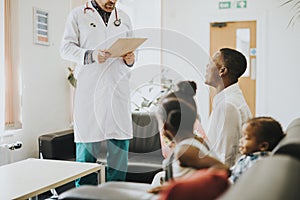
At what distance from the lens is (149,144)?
399 centimetres

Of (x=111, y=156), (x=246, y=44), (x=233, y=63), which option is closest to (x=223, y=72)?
(x=233, y=63)

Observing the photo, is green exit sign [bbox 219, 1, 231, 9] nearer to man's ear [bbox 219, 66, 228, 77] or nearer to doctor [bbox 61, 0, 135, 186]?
doctor [bbox 61, 0, 135, 186]

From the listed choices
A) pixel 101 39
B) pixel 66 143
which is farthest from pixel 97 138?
pixel 66 143

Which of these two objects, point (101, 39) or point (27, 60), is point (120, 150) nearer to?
point (101, 39)

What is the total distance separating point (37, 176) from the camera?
2428 millimetres

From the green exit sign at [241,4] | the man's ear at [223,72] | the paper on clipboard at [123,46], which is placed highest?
the green exit sign at [241,4]

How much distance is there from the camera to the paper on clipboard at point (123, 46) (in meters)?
2.35

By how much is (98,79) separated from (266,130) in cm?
133

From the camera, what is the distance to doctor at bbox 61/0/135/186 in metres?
2.59

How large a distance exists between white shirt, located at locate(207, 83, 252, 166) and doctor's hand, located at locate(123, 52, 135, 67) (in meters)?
0.77

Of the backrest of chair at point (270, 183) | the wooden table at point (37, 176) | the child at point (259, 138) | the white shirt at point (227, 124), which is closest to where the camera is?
the backrest of chair at point (270, 183)

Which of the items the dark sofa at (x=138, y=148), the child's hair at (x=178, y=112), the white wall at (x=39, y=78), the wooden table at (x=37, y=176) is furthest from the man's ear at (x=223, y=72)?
the white wall at (x=39, y=78)

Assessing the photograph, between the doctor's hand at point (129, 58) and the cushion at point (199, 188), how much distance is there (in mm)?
1659

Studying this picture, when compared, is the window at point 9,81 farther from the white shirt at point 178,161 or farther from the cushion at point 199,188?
the cushion at point 199,188
